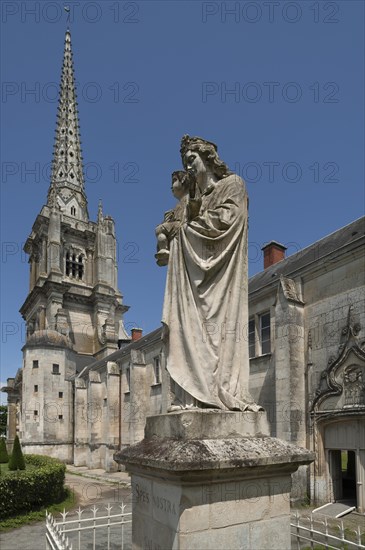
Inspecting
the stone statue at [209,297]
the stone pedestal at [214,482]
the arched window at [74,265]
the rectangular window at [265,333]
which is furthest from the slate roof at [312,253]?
the arched window at [74,265]

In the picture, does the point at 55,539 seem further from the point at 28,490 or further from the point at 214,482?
the point at 28,490

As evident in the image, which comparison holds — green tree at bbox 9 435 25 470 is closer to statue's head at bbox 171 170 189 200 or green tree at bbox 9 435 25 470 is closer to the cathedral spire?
statue's head at bbox 171 170 189 200

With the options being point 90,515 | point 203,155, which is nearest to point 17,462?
point 90,515

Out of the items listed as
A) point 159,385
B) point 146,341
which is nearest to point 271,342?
point 159,385

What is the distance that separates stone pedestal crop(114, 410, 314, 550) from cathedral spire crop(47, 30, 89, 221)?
65.1 m

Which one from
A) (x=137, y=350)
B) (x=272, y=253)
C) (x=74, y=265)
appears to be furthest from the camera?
(x=74, y=265)

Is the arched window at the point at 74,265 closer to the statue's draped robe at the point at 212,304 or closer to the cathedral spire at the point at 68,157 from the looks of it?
the cathedral spire at the point at 68,157

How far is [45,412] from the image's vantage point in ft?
139

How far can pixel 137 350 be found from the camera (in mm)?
32781

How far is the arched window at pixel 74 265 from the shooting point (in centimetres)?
6481

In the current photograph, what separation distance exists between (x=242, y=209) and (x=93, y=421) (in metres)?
37.9

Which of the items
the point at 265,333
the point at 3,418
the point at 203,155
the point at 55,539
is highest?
the point at 203,155

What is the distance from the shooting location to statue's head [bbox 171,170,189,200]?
4485mm

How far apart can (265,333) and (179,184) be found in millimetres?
16217
